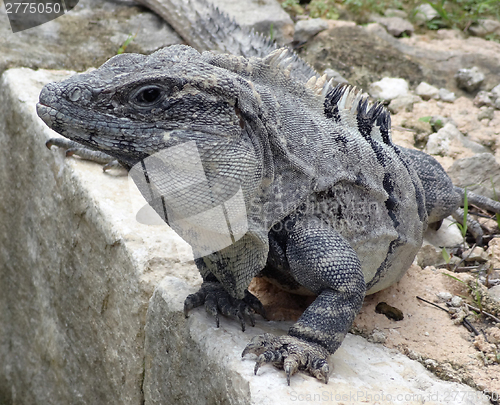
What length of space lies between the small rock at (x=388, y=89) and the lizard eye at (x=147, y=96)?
401 centimetres

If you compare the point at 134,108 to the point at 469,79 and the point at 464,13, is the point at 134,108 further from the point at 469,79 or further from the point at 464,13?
the point at 464,13

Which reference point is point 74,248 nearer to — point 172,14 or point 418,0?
point 172,14

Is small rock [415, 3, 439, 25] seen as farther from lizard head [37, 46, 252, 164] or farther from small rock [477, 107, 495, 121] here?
lizard head [37, 46, 252, 164]

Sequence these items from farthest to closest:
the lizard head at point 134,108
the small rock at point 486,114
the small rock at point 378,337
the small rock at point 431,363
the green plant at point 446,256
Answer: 1. the small rock at point 486,114
2. the green plant at point 446,256
3. the small rock at point 378,337
4. the small rock at point 431,363
5. the lizard head at point 134,108

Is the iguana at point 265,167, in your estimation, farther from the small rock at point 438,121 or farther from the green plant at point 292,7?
the green plant at point 292,7

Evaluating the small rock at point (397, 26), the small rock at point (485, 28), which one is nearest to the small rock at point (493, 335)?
the small rock at point (397, 26)

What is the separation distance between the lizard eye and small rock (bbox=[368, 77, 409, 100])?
4.01 m

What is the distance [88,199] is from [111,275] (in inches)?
22.3

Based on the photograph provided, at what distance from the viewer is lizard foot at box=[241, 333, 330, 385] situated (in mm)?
2455

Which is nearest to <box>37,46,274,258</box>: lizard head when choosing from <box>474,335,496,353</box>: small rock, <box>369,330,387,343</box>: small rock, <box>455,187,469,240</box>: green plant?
<box>369,330,387,343</box>: small rock

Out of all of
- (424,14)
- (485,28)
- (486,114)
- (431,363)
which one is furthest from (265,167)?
(485,28)

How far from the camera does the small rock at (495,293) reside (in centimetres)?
360

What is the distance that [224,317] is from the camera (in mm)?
2969

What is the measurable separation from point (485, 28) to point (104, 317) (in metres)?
6.04
